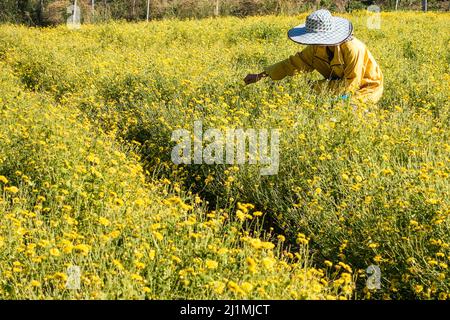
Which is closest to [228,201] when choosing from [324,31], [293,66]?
[324,31]

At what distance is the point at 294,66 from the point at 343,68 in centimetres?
53

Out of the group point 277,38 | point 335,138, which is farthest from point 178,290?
point 277,38

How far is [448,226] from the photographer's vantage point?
9.02 ft

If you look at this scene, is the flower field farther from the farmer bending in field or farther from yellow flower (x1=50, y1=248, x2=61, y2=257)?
the farmer bending in field

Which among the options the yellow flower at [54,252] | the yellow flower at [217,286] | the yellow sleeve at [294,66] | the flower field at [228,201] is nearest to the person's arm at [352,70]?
the flower field at [228,201]

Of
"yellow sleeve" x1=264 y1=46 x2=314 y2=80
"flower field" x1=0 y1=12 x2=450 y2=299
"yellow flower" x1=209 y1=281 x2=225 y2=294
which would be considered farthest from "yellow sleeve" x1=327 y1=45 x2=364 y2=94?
"yellow flower" x1=209 y1=281 x2=225 y2=294

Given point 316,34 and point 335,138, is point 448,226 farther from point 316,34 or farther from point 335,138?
point 316,34

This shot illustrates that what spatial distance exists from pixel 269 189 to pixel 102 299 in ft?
6.18

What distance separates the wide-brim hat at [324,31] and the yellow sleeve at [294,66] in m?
0.51

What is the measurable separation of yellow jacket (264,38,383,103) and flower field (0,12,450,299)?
171mm

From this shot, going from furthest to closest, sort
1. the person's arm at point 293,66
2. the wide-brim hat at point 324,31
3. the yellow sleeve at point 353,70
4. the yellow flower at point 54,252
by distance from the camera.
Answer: the person's arm at point 293,66 < the yellow sleeve at point 353,70 < the wide-brim hat at point 324,31 < the yellow flower at point 54,252

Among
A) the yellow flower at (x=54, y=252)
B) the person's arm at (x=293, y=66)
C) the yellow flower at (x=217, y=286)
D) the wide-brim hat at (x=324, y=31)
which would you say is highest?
the wide-brim hat at (x=324, y=31)

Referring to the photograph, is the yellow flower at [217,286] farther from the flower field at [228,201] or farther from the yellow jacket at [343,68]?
the yellow jacket at [343,68]

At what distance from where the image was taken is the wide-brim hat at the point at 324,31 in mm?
4523
